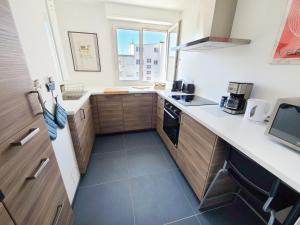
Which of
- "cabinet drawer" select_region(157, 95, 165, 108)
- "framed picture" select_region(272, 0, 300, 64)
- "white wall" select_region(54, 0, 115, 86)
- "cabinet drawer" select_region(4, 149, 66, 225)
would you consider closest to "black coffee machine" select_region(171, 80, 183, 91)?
"cabinet drawer" select_region(157, 95, 165, 108)

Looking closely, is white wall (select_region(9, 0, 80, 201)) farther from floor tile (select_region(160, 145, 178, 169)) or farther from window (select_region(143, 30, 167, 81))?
window (select_region(143, 30, 167, 81))

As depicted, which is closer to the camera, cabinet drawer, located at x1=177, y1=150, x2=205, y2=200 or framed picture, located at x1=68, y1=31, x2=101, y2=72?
cabinet drawer, located at x1=177, y1=150, x2=205, y2=200

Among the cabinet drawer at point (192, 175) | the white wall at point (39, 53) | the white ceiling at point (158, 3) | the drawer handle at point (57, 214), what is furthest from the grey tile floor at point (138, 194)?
the white ceiling at point (158, 3)

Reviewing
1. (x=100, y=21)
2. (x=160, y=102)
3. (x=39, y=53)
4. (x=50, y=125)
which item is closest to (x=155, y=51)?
(x=100, y=21)

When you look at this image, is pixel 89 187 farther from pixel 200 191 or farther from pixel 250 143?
pixel 250 143

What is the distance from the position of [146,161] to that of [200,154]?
921 mm

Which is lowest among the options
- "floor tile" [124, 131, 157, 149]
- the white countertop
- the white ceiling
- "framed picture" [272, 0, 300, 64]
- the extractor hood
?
"floor tile" [124, 131, 157, 149]

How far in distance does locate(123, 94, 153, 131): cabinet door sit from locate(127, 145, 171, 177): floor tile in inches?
21.6

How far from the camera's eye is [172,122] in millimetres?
1924

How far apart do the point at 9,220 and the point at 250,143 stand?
Result: 1.23 meters

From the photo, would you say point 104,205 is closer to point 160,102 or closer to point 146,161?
point 146,161

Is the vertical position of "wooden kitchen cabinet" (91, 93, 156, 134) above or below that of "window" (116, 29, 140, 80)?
below

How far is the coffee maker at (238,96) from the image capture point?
52.4 inches

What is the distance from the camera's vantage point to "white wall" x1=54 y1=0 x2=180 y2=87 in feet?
7.63
